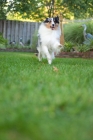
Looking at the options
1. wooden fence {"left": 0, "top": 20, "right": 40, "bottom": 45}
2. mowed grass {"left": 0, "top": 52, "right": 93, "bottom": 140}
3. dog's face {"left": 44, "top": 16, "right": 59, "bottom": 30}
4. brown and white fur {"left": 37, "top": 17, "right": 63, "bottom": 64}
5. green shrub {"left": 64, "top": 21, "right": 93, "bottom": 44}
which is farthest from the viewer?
wooden fence {"left": 0, "top": 20, "right": 40, "bottom": 45}

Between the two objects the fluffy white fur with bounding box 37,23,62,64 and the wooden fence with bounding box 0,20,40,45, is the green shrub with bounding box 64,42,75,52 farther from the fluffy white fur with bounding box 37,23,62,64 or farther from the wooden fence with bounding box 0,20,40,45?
the wooden fence with bounding box 0,20,40,45

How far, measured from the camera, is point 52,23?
796cm

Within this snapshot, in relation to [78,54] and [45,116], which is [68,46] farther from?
[45,116]

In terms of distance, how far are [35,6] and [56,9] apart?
2.81 meters

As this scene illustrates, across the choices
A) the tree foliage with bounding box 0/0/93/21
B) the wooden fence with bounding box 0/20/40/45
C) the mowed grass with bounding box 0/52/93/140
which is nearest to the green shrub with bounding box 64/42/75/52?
the tree foliage with bounding box 0/0/93/21

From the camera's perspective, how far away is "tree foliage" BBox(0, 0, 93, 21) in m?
18.9

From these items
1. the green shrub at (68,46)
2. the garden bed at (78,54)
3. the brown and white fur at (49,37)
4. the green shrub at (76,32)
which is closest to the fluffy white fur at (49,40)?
the brown and white fur at (49,37)

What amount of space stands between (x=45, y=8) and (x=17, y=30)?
3297 millimetres

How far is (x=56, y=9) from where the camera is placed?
22.3m

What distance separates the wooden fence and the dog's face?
39.5ft

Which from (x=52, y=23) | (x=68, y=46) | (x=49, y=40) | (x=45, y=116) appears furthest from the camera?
(x=68, y=46)

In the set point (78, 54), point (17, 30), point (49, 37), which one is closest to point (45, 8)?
point (17, 30)

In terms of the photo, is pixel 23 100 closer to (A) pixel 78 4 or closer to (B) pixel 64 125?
(B) pixel 64 125

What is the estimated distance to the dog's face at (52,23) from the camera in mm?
7879
